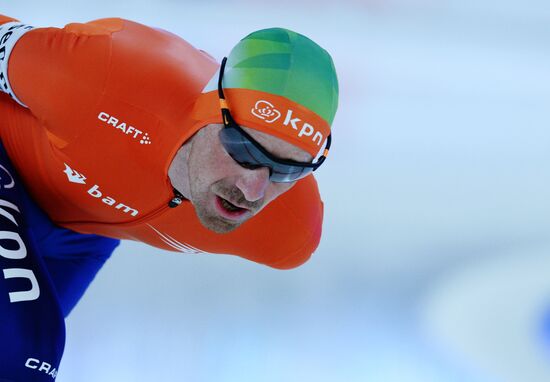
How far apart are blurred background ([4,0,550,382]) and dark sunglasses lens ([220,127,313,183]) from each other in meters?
0.90

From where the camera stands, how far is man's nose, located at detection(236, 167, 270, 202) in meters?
1.58

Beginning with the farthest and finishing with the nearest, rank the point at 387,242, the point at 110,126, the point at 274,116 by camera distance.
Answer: the point at 387,242 → the point at 110,126 → the point at 274,116

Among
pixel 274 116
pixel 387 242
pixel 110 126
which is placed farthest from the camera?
pixel 387 242

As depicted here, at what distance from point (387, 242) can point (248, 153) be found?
3.76 ft

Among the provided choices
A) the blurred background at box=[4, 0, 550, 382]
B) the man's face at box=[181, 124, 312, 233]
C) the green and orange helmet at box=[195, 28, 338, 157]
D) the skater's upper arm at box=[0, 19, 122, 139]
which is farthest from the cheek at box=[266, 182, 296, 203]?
the blurred background at box=[4, 0, 550, 382]

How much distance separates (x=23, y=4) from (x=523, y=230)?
2084 mm

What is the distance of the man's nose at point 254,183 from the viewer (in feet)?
5.19

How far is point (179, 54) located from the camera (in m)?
1.83

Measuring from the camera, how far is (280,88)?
1.57m

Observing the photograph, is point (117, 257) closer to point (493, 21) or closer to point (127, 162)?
point (127, 162)

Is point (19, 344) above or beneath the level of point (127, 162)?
beneath

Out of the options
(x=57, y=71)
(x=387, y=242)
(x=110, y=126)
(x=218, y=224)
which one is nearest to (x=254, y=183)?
(x=218, y=224)

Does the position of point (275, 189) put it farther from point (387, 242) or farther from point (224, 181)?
point (387, 242)

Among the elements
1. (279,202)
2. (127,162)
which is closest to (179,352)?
(279,202)
